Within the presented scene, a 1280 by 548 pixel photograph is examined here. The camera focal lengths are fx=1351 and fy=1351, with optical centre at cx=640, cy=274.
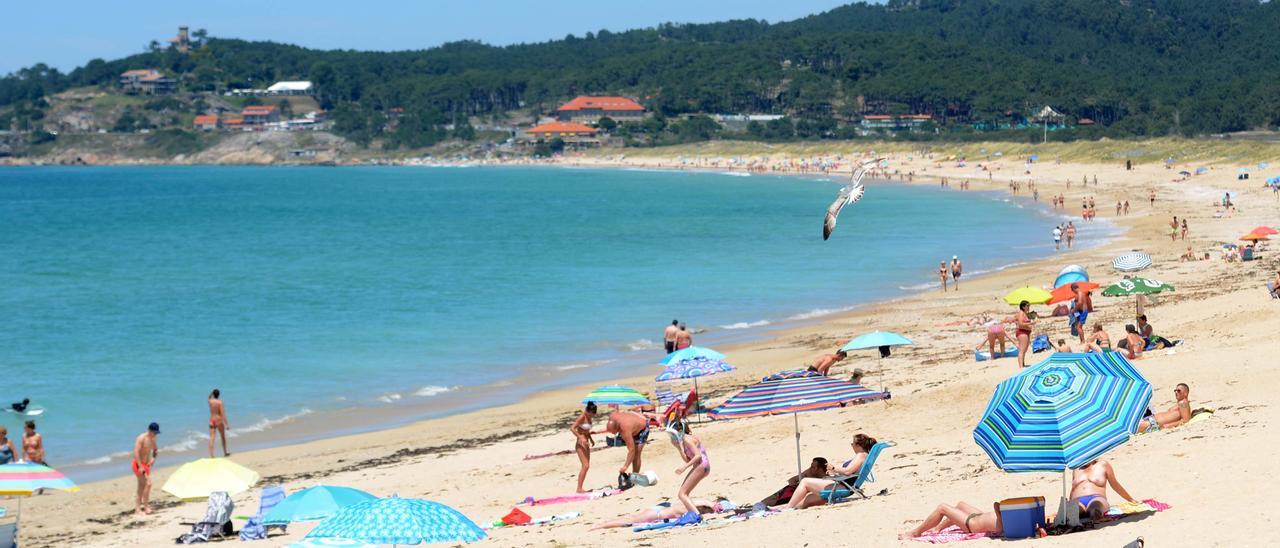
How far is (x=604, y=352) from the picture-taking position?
26109mm

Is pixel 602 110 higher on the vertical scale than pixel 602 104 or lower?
lower

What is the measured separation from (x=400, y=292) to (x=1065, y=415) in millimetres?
31910

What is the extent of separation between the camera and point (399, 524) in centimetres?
871

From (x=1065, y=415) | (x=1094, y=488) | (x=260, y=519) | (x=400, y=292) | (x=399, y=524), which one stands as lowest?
(x=400, y=292)

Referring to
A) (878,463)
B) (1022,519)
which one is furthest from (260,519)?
(1022,519)

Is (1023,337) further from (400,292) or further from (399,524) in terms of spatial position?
(400,292)

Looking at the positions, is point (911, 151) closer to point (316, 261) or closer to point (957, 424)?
point (316, 261)

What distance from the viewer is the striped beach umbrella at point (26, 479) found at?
41.8ft

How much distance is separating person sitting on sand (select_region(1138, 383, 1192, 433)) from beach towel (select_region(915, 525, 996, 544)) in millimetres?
3570

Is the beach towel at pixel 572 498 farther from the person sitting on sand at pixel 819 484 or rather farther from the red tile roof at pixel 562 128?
the red tile roof at pixel 562 128

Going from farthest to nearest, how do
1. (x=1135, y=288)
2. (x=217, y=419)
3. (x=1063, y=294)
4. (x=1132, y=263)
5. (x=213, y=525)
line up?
(x=1132, y=263)
(x=1063, y=294)
(x=1135, y=288)
(x=217, y=419)
(x=213, y=525)

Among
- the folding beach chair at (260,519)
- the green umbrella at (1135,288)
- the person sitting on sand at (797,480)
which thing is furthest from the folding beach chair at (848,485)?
the green umbrella at (1135,288)

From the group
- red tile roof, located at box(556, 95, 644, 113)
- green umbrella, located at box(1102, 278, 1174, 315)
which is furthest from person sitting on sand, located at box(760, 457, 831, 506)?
red tile roof, located at box(556, 95, 644, 113)

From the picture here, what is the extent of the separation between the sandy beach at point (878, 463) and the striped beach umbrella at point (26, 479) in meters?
0.70
